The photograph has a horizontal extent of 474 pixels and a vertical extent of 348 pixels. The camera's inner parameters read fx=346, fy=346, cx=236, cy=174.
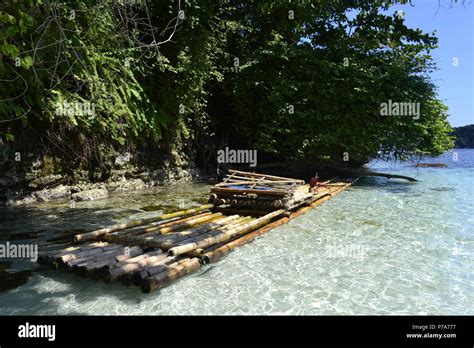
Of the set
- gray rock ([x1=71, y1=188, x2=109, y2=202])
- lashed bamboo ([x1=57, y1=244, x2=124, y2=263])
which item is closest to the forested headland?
gray rock ([x1=71, y1=188, x2=109, y2=202])

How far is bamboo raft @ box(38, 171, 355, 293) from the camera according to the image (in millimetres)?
6688

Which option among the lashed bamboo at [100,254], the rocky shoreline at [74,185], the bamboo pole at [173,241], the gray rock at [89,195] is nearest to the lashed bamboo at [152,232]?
the lashed bamboo at [100,254]

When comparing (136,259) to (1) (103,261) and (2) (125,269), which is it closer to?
(2) (125,269)

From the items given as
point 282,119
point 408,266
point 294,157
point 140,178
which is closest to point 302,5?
point 282,119

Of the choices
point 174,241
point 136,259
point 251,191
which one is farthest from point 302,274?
point 251,191

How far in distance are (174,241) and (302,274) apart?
3064mm

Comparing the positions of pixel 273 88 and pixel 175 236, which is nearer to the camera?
pixel 175 236

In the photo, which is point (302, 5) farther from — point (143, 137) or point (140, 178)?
point (140, 178)

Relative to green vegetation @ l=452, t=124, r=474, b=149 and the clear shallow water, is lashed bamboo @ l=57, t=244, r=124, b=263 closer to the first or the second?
the clear shallow water

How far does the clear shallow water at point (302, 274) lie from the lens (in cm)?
599

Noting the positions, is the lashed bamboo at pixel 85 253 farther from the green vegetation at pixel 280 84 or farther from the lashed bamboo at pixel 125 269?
the green vegetation at pixel 280 84

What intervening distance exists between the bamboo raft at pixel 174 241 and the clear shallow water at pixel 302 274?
0.24m

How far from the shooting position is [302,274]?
7434mm
